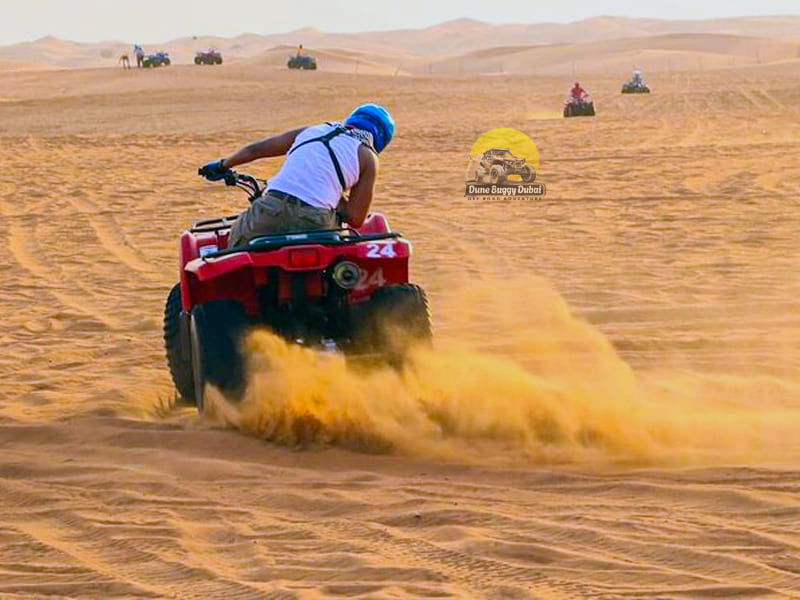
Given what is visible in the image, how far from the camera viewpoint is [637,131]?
2509 cm

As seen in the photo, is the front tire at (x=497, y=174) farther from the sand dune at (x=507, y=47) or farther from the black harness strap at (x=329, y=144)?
the sand dune at (x=507, y=47)

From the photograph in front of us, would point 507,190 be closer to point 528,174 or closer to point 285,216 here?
point 528,174

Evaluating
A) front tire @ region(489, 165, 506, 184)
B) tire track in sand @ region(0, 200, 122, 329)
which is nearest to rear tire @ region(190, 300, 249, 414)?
tire track in sand @ region(0, 200, 122, 329)

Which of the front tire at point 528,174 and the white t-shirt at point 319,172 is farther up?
the white t-shirt at point 319,172

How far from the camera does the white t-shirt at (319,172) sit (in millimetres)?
6461

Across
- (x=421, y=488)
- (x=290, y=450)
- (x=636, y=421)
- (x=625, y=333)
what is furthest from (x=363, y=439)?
(x=625, y=333)

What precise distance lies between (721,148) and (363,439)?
51.9 feet

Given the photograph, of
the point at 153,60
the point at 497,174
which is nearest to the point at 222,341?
the point at 497,174

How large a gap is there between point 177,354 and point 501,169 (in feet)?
37.6

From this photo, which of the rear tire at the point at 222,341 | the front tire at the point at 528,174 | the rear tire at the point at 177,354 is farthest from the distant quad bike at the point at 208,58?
the rear tire at the point at 222,341

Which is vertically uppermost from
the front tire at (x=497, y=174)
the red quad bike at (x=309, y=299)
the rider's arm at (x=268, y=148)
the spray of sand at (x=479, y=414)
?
the rider's arm at (x=268, y=148)

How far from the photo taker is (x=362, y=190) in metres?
6.55

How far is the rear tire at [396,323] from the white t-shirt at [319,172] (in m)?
0.54

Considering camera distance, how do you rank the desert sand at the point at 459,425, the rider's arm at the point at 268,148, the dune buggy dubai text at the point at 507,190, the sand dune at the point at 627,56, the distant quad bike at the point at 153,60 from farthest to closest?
the sand dune at the point at 627,56 < the distant quad bike at the point at 153,60 < the dune buggy dubai text at the point at 507,190 < the rider's arm at the point at 268,148 < the desert sand at the point at 459,425
